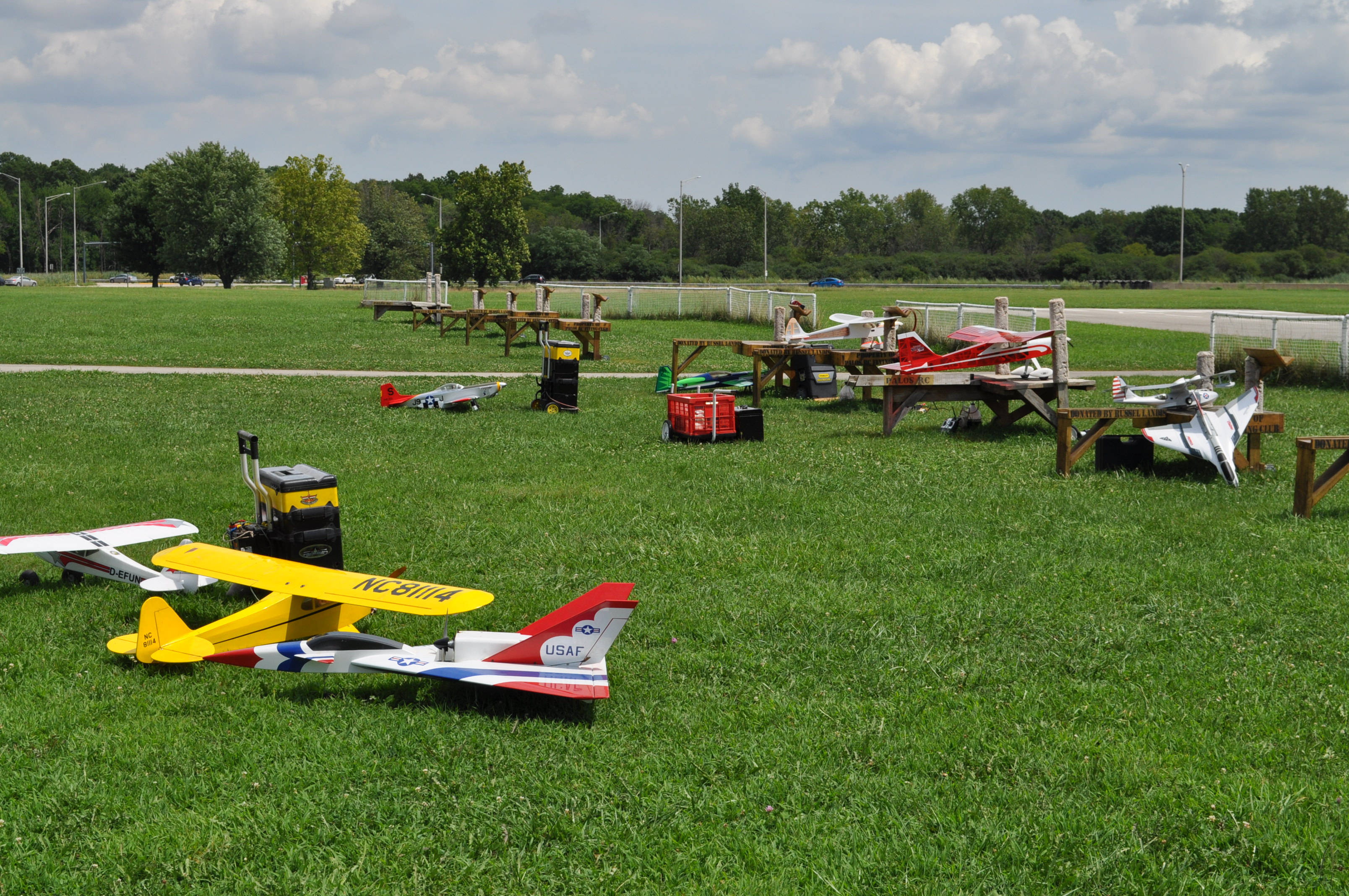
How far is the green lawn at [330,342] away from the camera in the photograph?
23.3 m

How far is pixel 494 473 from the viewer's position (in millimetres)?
11141

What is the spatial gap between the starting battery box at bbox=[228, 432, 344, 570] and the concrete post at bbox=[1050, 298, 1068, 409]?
9.29 m

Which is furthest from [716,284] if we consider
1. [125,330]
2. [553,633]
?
[553,633]

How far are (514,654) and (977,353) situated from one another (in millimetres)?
10897

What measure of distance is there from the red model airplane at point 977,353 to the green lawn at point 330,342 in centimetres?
861

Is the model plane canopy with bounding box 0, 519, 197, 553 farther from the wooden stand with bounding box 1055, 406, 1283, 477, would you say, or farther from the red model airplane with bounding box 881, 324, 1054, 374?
the red model airplane with bounding box 881, 324, 1054, 374

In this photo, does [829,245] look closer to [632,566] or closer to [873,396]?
[873,396]

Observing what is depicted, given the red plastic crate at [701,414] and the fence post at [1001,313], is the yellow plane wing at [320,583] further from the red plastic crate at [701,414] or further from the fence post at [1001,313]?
the fence post at [1001,313]

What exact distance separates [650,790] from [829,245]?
438 feet

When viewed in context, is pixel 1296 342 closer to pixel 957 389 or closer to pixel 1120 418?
pixel 957 389

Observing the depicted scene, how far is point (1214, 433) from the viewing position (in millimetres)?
10570

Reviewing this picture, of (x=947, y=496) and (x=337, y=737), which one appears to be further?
(x=947, y=496)

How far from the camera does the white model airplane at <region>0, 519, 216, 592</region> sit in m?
6.84

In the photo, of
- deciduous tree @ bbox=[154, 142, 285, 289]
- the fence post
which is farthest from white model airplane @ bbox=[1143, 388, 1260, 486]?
deciduous tree @ bbox=[154, 142, 285, 289]
